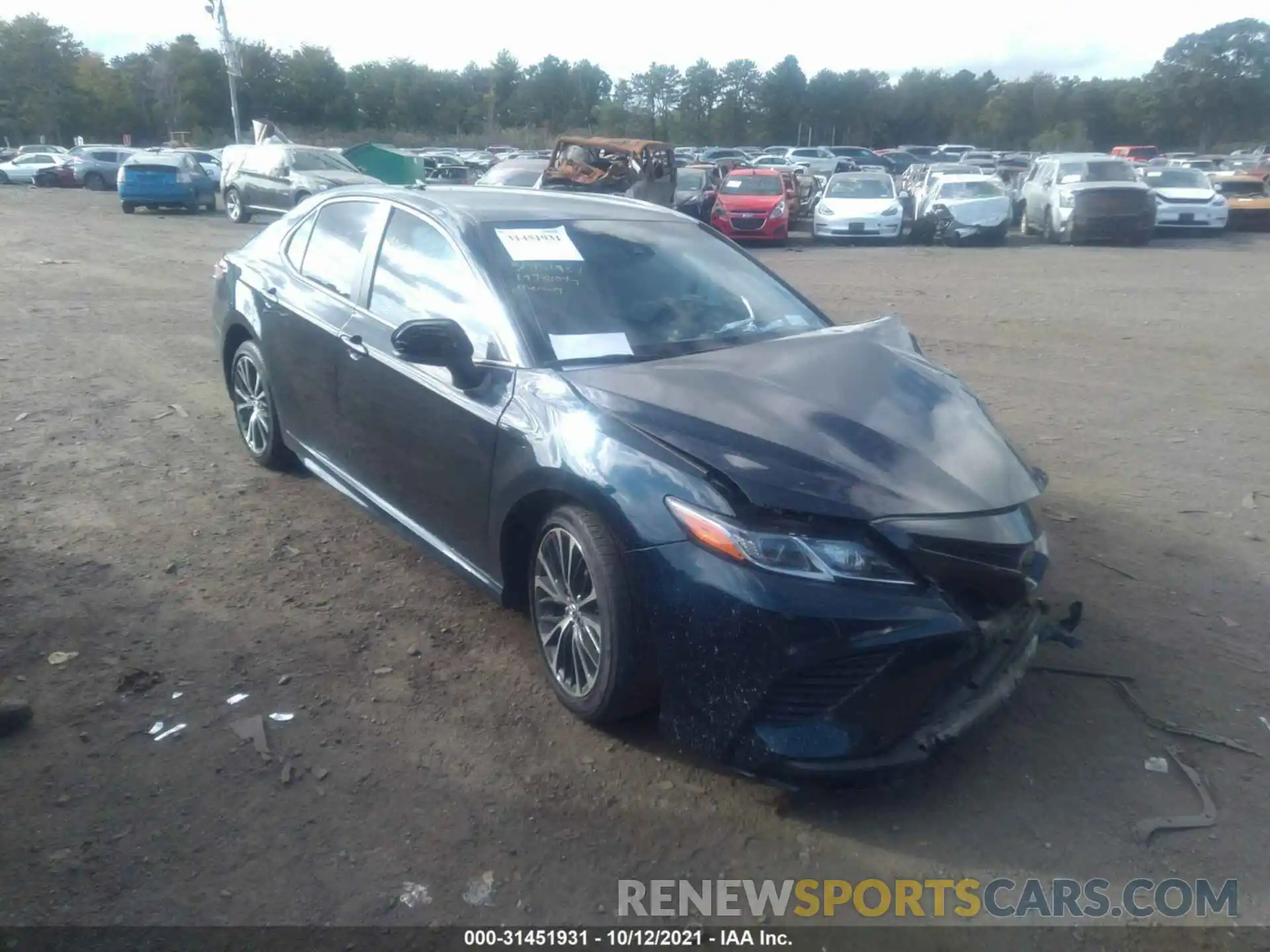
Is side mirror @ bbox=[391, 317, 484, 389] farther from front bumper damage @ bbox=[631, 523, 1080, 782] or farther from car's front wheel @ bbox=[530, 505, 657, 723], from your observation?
front bumper damage @ bbox=[631, 523, 1080, 782]

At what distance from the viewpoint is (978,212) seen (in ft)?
69.0

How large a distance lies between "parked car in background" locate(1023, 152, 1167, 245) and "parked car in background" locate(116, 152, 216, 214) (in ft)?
64.0

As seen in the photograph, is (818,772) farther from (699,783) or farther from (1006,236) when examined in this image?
(1006,236)

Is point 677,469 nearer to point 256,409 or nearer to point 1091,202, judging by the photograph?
point 256,409

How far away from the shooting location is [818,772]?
3.07m

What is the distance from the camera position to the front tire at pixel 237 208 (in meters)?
23.7

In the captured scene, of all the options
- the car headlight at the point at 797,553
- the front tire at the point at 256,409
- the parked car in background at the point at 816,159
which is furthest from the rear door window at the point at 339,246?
the parked car in background at the point at 816,159

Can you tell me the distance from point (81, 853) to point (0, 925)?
11.7 inches

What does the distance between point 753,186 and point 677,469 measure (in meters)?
20.3

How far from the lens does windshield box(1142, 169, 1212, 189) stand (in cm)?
2228

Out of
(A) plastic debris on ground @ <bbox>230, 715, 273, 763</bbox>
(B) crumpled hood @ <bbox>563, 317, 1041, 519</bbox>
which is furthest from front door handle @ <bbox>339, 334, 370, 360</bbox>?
(A) plastic debris on ground @ <bbox>230, 715, 273, 763</bbox>

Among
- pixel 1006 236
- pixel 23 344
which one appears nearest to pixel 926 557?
pixel 23 344

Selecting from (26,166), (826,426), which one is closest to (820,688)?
(826,426)

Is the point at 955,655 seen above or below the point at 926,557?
below
